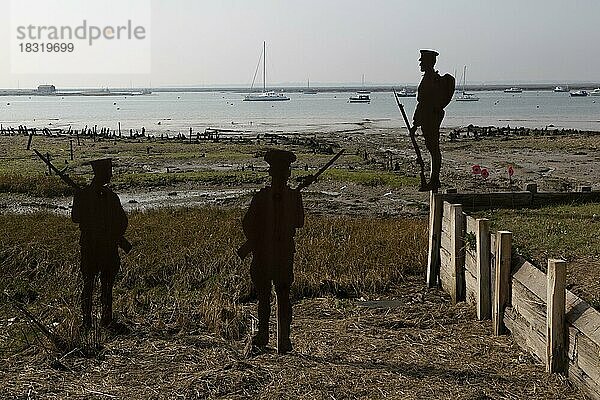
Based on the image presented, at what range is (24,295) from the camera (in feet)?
39.1

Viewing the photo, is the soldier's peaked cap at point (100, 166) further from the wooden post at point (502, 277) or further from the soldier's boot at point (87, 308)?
the wooden post at point (502, 277)

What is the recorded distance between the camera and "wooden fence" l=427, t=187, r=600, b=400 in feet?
21.3

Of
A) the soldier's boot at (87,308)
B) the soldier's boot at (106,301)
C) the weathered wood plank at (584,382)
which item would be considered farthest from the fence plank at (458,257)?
the soldier's boot at (87,308)

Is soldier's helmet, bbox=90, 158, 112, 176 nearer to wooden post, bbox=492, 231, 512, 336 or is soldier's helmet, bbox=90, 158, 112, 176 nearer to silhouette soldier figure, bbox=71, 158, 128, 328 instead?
silhouette soldier figure, bbox=71, 158, 128, 328

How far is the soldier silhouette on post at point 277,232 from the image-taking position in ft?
24.7

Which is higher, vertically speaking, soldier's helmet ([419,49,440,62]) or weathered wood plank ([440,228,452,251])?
soldier's helmet ([419,49,440,62])

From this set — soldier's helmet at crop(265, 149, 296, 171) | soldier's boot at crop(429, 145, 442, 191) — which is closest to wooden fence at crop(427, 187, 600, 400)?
soldier's boot at crop(429, 145, 442, 191)

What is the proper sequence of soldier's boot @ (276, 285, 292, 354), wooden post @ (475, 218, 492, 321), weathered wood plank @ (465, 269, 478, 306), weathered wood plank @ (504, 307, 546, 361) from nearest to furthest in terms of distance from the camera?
weathered wood plank @ (504, 307, 546, 361), soldier's boot @ (276, 285, 292, 354), wooden post @ (475, 218, 492, 321), weathered wood plank @ (465, 269, 478, 306)

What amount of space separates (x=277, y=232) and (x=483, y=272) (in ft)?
10.2

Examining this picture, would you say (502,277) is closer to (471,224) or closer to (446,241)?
(471,224)

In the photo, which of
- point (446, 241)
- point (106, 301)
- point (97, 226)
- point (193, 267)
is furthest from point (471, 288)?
point (193, 267)

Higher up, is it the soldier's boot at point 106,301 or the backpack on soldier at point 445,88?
the backpack on soldier at point 445,88

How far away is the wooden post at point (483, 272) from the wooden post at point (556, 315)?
7.23 ft

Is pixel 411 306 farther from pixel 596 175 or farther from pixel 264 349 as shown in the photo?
pixel 596 175
